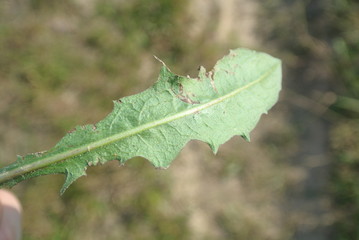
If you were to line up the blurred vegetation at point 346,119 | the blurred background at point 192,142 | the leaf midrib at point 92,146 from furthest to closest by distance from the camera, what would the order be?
the blurred vegetation at point 346,119 → the blurred background at point 192,142 → the leaf midrib at point 92,146

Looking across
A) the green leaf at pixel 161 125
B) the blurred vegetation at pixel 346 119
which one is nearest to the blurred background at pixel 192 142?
the blurred vegetation at pixel 346 119

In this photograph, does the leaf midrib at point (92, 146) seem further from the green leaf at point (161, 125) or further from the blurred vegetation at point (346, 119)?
the blurred vegetation at point (346, 119)

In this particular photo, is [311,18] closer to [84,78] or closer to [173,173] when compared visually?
[173,173]

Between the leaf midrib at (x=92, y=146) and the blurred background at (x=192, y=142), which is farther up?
the blurred background at (x=192, y=142)

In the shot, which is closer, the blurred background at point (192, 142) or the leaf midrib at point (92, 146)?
the leaf midrib at point (92, 146)

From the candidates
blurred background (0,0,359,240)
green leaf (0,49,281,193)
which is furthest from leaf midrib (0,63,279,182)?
blurred background (0,0,359,240)

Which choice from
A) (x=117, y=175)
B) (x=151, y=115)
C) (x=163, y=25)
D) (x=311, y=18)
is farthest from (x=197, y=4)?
(x=151, y=115)

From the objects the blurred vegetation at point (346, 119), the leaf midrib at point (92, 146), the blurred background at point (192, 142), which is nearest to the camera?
the leaf midrib at point (92, 146)
